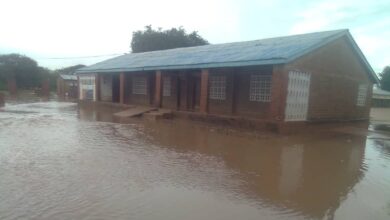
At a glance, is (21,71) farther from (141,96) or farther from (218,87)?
(218,87)

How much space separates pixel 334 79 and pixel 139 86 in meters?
12.9

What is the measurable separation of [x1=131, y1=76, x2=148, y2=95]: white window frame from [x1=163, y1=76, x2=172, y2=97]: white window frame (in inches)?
69.6

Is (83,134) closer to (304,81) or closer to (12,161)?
(12,161)

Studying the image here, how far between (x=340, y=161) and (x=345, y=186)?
2530mm

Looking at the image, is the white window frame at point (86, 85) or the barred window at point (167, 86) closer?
the barred window at point (167, 86)

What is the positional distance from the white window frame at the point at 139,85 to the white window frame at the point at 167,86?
177 centimetres

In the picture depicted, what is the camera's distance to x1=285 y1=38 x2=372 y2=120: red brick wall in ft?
49.4

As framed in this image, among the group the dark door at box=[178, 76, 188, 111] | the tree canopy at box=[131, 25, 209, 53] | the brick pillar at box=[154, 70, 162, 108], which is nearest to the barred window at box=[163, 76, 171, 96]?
the dark door at box=[178, 76, 188, 111]

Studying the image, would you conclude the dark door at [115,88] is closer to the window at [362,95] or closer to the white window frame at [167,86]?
the white window frame at [167,86]

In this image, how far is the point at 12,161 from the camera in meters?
7.20

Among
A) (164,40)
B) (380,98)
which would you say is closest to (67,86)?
(164,40)

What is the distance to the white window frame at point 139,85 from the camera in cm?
2289

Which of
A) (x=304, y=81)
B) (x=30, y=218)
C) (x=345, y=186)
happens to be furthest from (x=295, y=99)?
(x=30, y=218)

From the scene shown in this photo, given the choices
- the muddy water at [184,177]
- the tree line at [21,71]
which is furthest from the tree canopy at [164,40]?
the muddy water at [184,177]
